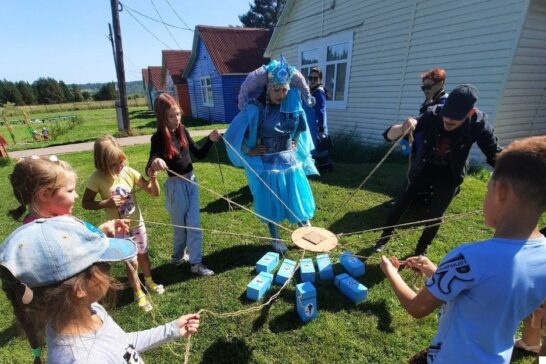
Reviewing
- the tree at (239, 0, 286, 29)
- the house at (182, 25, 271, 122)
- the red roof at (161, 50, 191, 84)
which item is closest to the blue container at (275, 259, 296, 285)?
the house at (182, 25, 271, 122)

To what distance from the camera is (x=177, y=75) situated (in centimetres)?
2356

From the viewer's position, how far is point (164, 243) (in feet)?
14.0

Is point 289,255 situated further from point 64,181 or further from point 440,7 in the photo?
point 440,7

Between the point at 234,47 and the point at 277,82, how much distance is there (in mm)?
16544

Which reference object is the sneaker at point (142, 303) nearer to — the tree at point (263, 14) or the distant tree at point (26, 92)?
the tree at point (263, 14)

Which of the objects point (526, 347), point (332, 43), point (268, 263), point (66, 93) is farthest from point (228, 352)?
point (66, 93)

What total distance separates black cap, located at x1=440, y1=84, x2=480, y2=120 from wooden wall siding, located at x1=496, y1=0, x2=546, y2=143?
4.58 metres

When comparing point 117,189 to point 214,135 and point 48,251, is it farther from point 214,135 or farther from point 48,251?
point 48,251

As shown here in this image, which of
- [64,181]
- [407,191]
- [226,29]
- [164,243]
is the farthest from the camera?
[226,29]

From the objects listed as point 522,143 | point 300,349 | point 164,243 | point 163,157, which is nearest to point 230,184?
point 164,243

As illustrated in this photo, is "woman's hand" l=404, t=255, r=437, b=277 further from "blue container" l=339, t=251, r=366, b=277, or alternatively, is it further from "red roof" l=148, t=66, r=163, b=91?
"red roof" l=148, t=66, r=163, b=91

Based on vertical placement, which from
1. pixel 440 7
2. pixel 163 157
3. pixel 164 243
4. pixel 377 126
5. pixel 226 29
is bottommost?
pixel 164 243

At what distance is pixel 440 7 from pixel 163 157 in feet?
23.5

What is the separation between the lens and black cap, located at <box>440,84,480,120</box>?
103 inches
